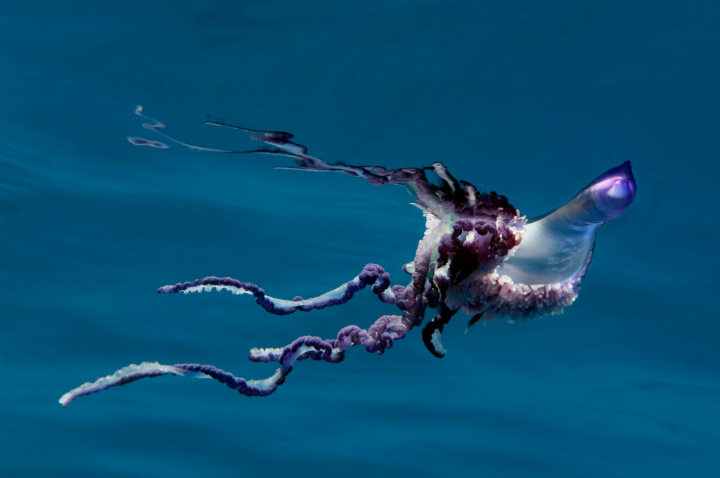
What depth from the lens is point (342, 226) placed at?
7605 mm

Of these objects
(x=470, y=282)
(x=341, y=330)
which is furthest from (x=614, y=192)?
(x=341, y=330)

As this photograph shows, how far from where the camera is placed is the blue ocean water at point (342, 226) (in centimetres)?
461

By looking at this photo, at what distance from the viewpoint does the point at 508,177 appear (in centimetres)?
549

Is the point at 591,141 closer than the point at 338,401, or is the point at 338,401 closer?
the point at 591,141

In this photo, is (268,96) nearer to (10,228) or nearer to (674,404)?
(10,228)

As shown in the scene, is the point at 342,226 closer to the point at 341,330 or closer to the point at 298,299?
the point at 298,299

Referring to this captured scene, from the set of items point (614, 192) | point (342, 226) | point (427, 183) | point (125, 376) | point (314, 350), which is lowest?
point (125, 376)

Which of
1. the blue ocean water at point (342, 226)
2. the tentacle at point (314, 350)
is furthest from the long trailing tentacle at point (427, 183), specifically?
the tentacle at point (314, 350)

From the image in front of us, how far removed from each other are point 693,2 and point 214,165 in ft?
17.7

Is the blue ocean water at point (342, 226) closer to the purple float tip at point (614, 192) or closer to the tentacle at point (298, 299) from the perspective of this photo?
the purple float tip at point (614, 192)

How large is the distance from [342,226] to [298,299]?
4463 millimetres

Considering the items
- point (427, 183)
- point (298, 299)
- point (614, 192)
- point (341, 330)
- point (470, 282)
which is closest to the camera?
point (614, 192)

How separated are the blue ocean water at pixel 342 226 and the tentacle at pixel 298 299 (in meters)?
2.54

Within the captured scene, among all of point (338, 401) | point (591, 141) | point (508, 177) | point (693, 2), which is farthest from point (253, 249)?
point (693, 2)
